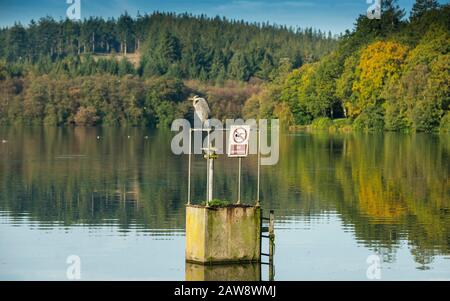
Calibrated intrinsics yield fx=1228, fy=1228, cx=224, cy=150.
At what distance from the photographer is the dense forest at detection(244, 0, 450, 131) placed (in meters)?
105

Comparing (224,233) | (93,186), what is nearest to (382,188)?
(93,186)

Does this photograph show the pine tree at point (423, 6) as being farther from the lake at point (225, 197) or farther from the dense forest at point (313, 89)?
the lake at point (225, 197)

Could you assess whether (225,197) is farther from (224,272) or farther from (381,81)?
(381,81)

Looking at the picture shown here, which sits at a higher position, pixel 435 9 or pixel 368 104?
pixel 435 9

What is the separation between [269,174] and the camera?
5409cm

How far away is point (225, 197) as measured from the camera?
139ft

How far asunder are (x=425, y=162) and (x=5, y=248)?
35.2 m

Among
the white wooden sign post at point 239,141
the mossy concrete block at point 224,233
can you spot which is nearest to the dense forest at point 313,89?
the white wooden sign post at point 239,141

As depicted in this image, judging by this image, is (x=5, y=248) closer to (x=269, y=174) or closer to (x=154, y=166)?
(x=269, y=174)

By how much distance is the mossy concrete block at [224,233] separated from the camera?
24688 millimetres

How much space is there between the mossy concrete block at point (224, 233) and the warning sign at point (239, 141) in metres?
1.76

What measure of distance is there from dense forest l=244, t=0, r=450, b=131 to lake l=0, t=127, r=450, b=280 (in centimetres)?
3624

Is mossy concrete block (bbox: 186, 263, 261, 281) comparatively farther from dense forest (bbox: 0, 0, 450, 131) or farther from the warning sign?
dense forest (bbox: 0, 0, 450, 131)
